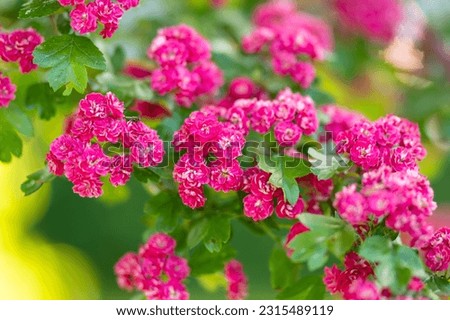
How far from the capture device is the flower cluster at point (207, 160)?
986 millimetres

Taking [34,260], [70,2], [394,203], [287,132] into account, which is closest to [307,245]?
[394,203]

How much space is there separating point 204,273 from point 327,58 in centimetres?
64

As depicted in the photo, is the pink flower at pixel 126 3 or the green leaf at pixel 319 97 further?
the green leaf at pixel 319 97

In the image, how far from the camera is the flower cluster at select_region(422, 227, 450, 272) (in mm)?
930

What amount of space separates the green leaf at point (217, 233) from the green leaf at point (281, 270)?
5.6 inches

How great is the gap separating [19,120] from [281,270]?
488 millimetres

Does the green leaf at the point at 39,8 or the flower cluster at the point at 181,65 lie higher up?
the green leaf at the point at 39,8

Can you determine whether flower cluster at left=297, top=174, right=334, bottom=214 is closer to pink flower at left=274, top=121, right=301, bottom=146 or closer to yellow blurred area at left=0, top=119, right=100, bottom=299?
A: pink flower at left=274, top=121, right=301, bottom=146

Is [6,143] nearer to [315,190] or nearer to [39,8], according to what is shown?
[39,8]

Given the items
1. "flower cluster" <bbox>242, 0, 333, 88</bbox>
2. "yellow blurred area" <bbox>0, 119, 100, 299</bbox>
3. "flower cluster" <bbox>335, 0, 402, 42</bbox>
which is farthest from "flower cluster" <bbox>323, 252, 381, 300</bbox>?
"yellow blurred area" <bbox>0, 119, 100, 299</bbox>

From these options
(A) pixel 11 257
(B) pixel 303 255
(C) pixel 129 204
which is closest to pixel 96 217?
(C) pixel 129 204

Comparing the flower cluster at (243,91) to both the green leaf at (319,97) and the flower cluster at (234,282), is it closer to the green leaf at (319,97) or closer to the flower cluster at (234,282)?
the green leaf at (319,97)

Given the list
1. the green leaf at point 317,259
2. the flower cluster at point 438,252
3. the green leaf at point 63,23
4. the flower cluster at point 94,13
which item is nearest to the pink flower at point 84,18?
the flower cluster at point 94,13

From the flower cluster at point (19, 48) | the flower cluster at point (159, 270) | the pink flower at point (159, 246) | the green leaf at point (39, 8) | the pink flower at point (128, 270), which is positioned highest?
the green leaf at point (39, 8)
